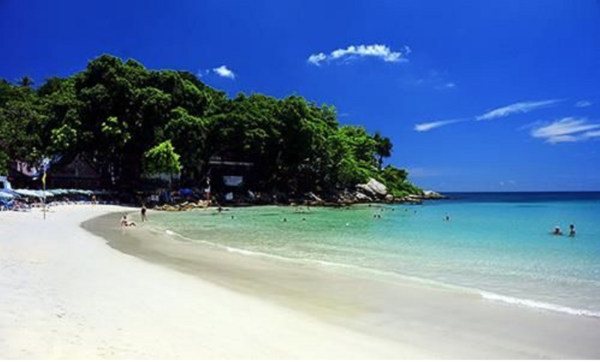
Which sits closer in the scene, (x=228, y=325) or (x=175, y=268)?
(x=228, y=325)

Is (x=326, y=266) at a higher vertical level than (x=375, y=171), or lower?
lower

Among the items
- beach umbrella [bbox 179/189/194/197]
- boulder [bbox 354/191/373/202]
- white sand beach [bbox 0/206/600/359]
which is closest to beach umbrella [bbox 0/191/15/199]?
beach umbrella [bbox 179/189/194/197]

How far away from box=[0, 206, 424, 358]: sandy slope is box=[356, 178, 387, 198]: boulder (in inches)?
2338

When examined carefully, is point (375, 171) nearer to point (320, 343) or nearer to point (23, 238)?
point (23, 238)

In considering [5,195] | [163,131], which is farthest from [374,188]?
[5,195]

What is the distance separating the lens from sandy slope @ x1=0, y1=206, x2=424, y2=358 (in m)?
5.35

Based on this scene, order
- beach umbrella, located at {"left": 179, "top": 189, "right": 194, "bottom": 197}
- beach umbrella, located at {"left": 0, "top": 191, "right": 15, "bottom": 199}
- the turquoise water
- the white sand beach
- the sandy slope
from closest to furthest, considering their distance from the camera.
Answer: the sandy slope → the white sand beach → the turquoise water → beach umbrella, located at {"left": 0, "top": 191, "right": 15, "bottom": 199} → beach umbrella, located at {"left": 179, "top": 189, "right": 194, "bottom": 197}

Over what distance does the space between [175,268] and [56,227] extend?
1319 centimetres

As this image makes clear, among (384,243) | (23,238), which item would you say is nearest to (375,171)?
(384,243)

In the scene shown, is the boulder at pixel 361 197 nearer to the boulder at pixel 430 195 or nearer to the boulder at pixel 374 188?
the boulder at pixel 374 188

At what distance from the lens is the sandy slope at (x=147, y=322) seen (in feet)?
17.5

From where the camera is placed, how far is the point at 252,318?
23.3 feet

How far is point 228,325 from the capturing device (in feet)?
21.7

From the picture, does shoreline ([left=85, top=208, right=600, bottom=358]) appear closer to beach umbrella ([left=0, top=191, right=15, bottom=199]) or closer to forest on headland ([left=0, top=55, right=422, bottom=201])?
beach umbrella ([left=0, top=191, right=15, bottom=199])
